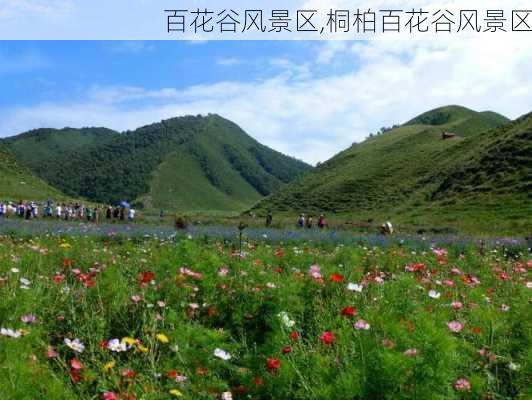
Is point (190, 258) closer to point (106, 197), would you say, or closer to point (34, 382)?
point (34, 382)

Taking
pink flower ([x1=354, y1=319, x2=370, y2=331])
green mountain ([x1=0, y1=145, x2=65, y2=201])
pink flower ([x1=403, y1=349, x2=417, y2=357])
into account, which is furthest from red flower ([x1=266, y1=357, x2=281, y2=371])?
green mountain ([x1=0, y1=145, x2=65, y2=201])

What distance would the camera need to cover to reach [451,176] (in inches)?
2611

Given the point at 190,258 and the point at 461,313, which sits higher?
the point at 190,258

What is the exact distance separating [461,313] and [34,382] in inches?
132

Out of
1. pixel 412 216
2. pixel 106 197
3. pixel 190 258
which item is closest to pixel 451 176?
pixel 412 216

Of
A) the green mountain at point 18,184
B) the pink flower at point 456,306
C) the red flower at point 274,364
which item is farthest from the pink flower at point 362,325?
the green mountain at point 18,184

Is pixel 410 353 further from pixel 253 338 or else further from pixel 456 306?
pixel 253 338

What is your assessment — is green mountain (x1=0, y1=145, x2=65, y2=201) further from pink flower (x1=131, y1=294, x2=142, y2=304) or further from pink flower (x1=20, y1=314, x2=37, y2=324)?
pink flower (x1=20, y1=314, x2=37, y2=324)

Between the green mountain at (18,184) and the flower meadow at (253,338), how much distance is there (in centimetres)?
6526

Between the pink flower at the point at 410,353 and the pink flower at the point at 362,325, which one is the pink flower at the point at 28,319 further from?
the pink flower at the point at 410,353

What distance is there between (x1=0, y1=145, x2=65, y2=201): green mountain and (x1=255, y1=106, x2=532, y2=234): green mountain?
36837 millimetres

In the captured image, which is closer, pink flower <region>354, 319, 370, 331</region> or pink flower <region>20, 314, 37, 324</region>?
pink flower <region>354, 319, 370, 331</region>

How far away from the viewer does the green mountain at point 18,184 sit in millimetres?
71750

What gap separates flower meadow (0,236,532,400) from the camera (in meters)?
2.80
